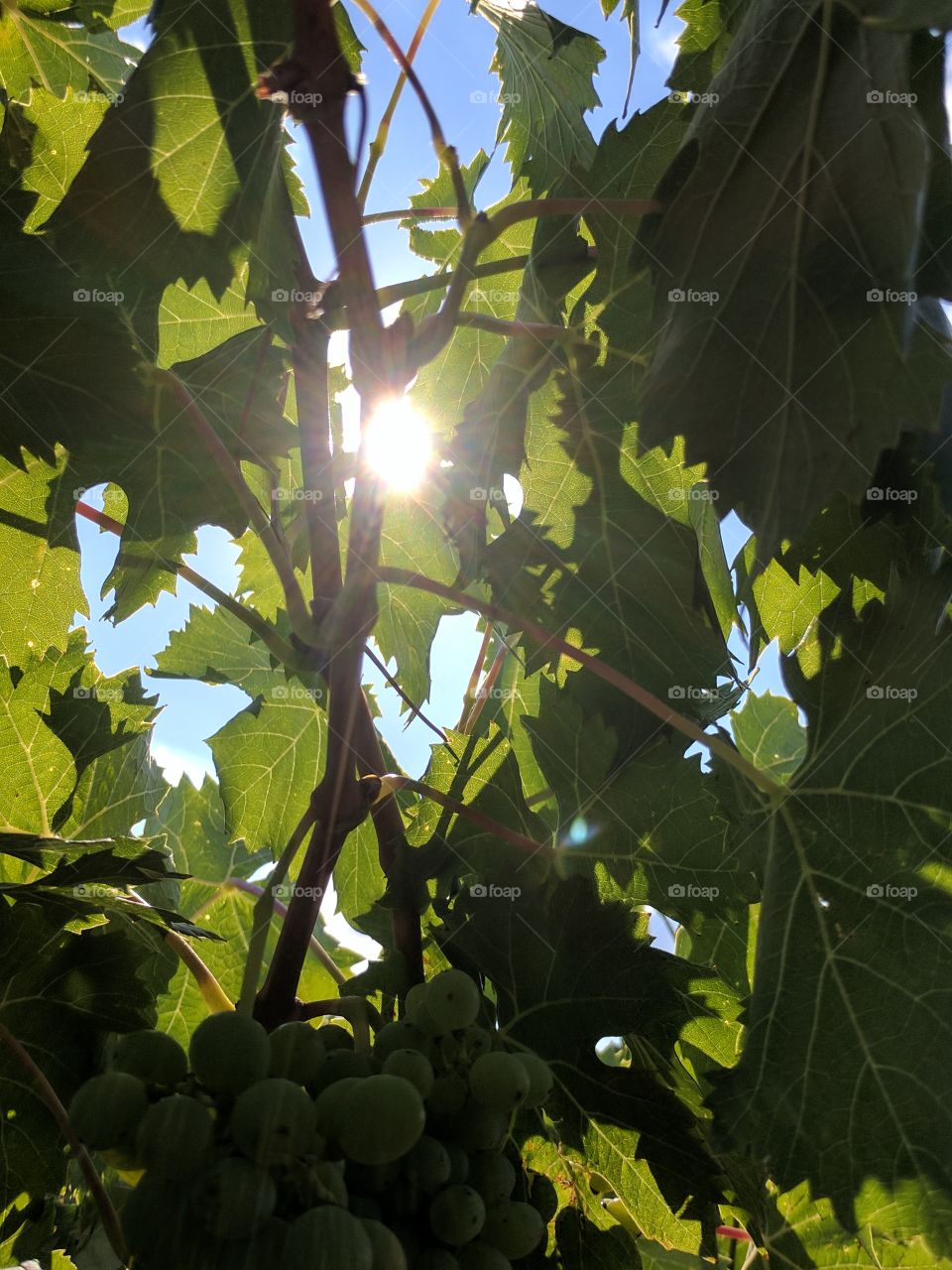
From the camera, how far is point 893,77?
588 millimetres

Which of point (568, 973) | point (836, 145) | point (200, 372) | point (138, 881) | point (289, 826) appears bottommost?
point (568, 973)

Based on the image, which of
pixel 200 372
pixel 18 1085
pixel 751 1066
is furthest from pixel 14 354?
pixel 751 1066

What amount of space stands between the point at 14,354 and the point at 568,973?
0.68m

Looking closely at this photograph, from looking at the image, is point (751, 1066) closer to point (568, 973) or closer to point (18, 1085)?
point (568, 973)

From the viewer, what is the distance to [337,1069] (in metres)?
0.60

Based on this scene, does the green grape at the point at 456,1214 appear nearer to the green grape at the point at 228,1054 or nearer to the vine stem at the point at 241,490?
the green grape at the point at 228,1054

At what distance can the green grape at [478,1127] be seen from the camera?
615 mm

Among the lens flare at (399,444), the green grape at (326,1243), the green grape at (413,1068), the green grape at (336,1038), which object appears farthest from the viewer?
the lens flare at (399,444)
